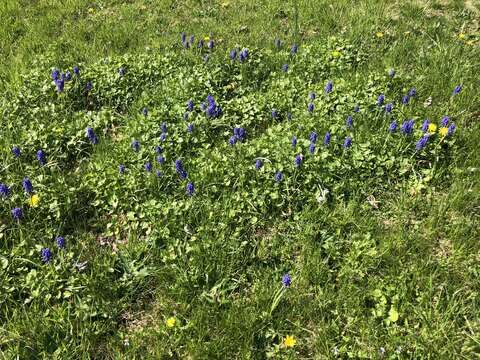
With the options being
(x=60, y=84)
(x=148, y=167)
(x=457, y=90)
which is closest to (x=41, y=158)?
(x=148, y=167)

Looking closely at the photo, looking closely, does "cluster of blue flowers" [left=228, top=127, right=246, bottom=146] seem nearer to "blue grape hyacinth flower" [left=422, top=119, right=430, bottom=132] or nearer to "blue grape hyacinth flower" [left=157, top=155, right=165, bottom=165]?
"blue grape hyacinth flower" [left=157, top=155, right=165, bottom=165]

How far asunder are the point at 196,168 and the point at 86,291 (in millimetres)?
1444

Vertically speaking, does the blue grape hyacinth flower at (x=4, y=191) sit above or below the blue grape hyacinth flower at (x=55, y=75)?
below

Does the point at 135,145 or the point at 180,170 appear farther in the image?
the point at 135,145

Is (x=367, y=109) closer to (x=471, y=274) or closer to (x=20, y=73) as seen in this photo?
(x=471, y=274)

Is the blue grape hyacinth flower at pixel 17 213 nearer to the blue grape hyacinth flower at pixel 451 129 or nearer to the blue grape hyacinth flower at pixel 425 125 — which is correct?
the blue grape hyacinth flower at pixel 425 125

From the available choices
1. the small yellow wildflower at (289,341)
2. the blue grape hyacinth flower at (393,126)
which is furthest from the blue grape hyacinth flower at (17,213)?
the blue grape hyacinth flower at (393,126)

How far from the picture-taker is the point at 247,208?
3664mm

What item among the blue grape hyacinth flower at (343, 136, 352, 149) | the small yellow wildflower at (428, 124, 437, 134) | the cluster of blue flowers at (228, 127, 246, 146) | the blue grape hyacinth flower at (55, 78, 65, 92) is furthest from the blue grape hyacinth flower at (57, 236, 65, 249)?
the small yellow wildflower at (428, 124, 437, 134)

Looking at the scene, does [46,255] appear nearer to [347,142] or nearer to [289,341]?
[289,341]

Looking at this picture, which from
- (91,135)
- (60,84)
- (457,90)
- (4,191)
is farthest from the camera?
(60,84)

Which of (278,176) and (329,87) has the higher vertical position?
(329,87)

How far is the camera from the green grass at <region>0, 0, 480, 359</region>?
2922 mm

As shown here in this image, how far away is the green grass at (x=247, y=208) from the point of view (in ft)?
9.59
